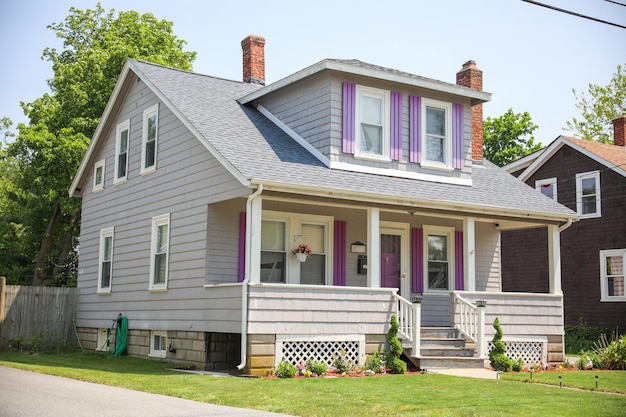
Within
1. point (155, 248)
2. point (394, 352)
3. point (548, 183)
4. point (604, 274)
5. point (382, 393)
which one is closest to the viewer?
point (382, 393)

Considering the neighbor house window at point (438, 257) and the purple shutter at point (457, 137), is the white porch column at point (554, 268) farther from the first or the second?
the purple shutter at point (457, 137)

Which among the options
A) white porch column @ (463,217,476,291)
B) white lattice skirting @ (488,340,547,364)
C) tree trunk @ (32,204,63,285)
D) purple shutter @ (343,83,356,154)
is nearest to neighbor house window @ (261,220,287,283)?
purple shutter @ (343,83,356,154)

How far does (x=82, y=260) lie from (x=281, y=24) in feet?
43.7

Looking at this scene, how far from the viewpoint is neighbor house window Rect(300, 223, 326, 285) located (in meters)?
17.1

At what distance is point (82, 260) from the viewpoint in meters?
22.4

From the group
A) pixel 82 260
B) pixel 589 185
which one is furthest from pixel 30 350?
pixel 589 185

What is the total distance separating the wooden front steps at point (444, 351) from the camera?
1520 centimetres

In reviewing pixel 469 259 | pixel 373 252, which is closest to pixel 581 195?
pixel 469 259

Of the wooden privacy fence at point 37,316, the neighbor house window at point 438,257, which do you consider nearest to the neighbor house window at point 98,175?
the wooden privacy fence at point 37,316

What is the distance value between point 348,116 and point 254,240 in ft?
13.6

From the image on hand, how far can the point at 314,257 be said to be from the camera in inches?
679

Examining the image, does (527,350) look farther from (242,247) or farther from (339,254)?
(242,247)

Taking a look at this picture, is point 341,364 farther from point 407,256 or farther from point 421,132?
point 421,132

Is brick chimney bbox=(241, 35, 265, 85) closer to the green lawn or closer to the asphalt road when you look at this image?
the green lawn
